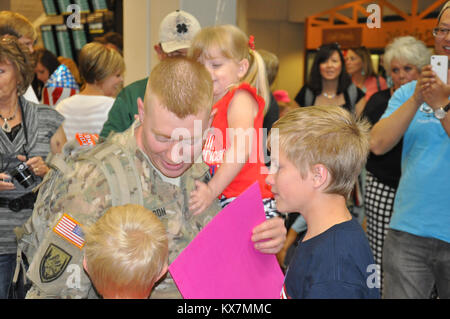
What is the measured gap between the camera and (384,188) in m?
3.18

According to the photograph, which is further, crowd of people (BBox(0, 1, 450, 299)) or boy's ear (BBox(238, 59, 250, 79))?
boy's ear (BBox(238, 59, 250, 79))

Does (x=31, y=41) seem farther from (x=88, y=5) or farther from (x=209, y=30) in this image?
(x=88, y=5)

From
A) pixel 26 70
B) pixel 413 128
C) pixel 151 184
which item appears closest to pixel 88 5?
pixel 26 70

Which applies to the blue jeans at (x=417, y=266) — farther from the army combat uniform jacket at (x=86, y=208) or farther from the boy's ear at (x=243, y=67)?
the army combat uniform jacket at (x=86, y=208)

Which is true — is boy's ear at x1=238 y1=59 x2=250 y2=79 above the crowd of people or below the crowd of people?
above

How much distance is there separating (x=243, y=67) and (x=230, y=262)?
1.10m

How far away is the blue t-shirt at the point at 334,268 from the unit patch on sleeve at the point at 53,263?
608 millimetres

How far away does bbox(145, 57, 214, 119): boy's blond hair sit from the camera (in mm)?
1402

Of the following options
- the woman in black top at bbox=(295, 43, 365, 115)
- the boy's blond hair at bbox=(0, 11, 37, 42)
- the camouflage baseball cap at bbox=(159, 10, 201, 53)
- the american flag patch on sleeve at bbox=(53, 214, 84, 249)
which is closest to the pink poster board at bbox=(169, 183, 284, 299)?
the american flag patch on sleeve at bbox=(53, 214, 84, 249)

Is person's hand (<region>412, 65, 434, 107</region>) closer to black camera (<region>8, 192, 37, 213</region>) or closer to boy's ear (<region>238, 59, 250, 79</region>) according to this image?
boy's ear (<region>238, 59, 250, 79</region>)

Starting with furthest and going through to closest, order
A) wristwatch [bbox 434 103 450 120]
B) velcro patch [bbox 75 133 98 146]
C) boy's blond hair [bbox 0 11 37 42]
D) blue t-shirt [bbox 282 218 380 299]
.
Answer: boy's blond hair [bbox 0 11 37 42], wristwatch [bbox 434 103 450 120], velcro patch [bbox 75 133 98 146], blue t-shirt [bbox 282 218 380 299]

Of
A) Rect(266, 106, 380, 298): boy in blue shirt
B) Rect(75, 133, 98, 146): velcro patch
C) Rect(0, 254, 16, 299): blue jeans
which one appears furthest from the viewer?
Rect(0, 254, 16, 299): blue jeans

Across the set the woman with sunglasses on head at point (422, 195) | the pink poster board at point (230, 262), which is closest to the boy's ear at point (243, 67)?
the woman with sunglasses on head at point (422, 195)

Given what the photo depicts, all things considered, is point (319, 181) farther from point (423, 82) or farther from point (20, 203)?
point (20, 203)
